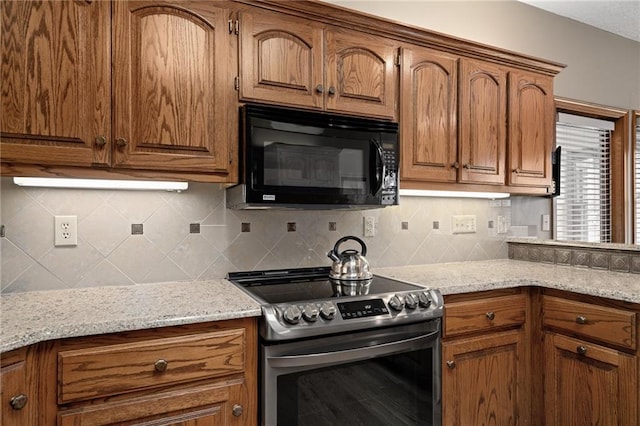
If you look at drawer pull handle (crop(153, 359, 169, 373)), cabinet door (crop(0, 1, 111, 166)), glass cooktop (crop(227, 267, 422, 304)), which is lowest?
drawer pull handle (crop(153, 359, 169, 373))

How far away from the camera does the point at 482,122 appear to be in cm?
222

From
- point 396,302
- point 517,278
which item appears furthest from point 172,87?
point 517,278

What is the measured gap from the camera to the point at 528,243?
2.61 metres

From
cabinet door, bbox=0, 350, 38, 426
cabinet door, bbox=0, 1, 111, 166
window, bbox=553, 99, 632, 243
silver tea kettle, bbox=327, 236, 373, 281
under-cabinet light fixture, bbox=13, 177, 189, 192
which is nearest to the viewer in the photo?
cabinet door, bbox=0, 350, 38, 426

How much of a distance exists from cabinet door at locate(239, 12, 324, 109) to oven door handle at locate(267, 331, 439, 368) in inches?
41.6

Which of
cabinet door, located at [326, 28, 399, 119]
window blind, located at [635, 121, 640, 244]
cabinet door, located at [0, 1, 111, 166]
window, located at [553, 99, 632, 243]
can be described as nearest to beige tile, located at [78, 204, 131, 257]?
cabinet door, located at [0, 1, 111, 166]

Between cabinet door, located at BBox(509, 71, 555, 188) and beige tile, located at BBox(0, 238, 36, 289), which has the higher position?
cabinet door, located at BBox(509, 71, 555, 188)

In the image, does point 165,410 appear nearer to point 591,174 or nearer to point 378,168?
point 378,168

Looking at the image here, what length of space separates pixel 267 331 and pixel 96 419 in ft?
1.81

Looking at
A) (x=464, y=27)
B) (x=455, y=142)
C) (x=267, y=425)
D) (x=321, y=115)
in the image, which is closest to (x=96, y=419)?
(x=267, y=425)

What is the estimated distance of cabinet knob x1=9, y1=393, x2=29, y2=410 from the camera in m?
1.06

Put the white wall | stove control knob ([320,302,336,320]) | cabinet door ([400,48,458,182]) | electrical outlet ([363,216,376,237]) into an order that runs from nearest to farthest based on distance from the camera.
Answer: stove control knob ([320,302,336,320]), cabinet door ([400,48,458,182]), electrical outlet ([363,216,376,237]), the white wall

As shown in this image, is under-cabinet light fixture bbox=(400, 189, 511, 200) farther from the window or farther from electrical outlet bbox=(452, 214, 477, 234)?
the window

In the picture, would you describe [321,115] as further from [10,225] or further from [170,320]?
[10,225]
